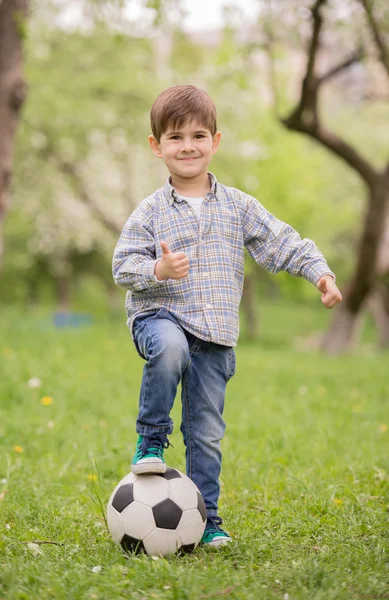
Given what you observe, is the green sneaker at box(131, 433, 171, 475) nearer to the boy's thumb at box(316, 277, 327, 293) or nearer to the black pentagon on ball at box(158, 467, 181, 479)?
the black pentagon on ball at box(158, 467, 181, 479)

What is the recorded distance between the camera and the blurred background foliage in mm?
14305

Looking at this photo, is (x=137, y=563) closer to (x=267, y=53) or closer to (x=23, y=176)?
(x=267, y=53)

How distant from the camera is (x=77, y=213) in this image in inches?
877

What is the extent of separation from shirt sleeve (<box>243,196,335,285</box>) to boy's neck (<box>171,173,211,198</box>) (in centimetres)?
24

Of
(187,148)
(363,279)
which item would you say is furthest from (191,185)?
(363,279)

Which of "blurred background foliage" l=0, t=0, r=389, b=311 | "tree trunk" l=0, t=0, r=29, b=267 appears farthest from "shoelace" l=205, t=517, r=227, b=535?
"blurred background foliage" l=0, t=0, r=389, b=311

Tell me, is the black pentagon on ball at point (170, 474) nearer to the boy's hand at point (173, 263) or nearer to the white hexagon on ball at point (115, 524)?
the white hexagon on ball at point (115, 524)

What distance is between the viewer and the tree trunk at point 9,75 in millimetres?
8008

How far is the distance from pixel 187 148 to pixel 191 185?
0.22 metres

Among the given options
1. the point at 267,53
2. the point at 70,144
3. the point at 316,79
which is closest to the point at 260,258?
the point at 316,79

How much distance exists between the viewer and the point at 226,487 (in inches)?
176

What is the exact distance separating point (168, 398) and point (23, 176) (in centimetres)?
1662

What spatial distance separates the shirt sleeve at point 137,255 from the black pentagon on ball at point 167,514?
3.13 feet

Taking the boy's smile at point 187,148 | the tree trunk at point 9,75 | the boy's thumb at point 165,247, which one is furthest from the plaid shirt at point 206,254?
the tree trunk at point 9,75
